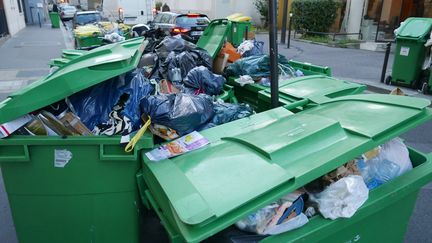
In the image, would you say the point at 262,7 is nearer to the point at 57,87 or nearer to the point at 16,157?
the point at 57,87

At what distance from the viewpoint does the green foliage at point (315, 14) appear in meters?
17.2

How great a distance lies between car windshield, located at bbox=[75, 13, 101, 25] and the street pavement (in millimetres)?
1367

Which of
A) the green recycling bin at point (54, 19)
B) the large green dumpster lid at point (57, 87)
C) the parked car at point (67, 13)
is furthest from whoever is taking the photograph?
the parked car at point (67, 13)

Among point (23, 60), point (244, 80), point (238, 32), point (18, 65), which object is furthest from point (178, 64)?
point (23, 60)

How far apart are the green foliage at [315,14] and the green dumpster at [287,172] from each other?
16363mm

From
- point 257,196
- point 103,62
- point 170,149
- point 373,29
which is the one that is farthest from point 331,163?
point 373,29

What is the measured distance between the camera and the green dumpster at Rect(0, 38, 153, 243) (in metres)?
2.11

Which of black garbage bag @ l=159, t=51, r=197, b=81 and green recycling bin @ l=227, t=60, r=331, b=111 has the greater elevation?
black garbage bag @ l=159, t=51, r=197, b=81

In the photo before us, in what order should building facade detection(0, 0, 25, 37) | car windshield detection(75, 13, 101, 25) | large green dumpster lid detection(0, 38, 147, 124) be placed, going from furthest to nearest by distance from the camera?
building facade detection(0, 0, 25, 37) → car windshield detection(75, 13, 101, 25) → large green dumpster lid detection(0, 38, 147, 124)

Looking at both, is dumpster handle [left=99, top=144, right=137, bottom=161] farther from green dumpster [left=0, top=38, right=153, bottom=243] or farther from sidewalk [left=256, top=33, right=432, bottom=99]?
sidewalk [left=256, top=33, right=432, bottom=99]

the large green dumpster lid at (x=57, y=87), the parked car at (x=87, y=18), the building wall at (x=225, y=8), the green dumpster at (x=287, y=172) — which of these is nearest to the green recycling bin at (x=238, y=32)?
the large green dumpster lid at (x=57, y=87)

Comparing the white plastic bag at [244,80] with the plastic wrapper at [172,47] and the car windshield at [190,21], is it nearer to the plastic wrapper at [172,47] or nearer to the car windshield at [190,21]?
the plastic wrapper at [172,47]

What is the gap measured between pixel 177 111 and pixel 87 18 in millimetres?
15464

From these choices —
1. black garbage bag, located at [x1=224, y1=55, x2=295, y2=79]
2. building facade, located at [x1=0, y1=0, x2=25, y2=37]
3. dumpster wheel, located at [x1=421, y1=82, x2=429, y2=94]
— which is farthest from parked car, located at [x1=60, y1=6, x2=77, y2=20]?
black garbage bag, located at [x1=224, y1=55, x2=295, y2=79]
